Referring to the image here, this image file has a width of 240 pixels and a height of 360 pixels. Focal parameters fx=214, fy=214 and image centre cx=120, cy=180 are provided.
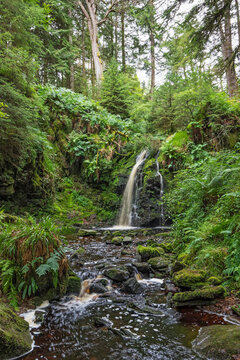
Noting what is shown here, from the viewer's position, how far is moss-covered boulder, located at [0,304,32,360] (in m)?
2.15

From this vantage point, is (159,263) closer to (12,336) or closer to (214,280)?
(214,280)

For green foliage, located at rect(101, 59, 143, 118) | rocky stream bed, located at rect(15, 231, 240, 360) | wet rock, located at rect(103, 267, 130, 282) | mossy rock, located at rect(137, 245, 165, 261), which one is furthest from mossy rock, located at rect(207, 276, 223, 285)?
green foliage, located at rect(101, 59, 143, 118)

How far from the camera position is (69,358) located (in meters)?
2.27

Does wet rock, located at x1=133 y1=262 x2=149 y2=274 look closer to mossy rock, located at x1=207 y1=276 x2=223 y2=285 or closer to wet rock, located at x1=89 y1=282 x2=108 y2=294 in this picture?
wet rock, located at x1=89 y1=282 x2=108 y2=294

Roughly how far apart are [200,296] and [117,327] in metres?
1.32

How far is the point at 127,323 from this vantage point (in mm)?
2916

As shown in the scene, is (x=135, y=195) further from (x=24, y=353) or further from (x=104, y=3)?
(x=104, y=3)

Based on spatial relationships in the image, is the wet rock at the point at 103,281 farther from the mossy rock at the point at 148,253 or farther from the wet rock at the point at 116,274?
the mossy rock at the point at 148,253

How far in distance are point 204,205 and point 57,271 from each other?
380 cm

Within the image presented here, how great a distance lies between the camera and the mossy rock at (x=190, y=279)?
357cm

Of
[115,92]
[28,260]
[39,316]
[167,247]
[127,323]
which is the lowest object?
[127,323]

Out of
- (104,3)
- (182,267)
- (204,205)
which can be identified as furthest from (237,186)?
(104,3)

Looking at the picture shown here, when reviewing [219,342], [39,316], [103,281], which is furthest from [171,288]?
[39,316]

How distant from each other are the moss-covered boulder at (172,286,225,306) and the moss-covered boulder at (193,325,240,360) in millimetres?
661
